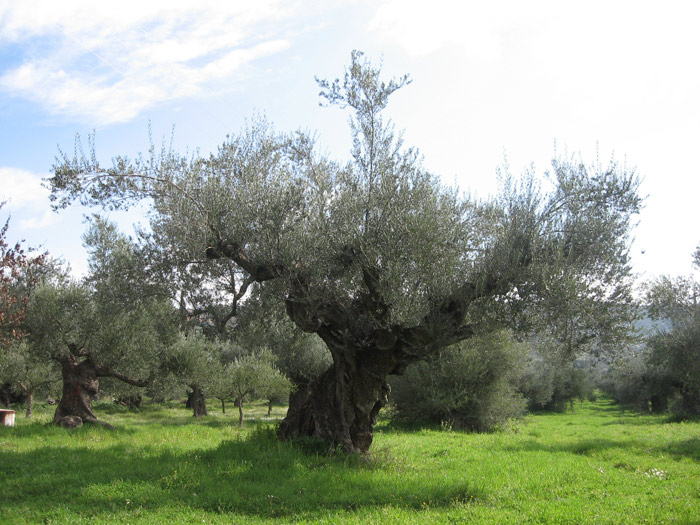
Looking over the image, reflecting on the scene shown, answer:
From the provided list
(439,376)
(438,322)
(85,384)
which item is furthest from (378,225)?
(439,376)

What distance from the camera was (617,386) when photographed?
155 feet

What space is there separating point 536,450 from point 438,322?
849cm

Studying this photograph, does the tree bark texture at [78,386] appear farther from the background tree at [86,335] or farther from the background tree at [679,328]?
the background tree at [679,328]

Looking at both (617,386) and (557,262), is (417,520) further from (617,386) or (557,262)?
(617,386)

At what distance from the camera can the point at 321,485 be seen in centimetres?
984

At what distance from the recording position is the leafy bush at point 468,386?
86.7 ft

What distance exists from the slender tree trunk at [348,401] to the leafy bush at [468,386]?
13.6m

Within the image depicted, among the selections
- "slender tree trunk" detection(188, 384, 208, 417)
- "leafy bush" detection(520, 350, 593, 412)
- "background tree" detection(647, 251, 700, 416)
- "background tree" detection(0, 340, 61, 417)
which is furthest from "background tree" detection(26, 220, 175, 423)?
"leafy bush" detection(520, 350, 593, 412)

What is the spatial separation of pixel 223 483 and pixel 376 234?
20.9 ft

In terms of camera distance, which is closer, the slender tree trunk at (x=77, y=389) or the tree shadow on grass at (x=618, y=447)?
the tree shadow on grass at (x=618, y=447)

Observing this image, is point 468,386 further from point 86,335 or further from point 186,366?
point 86,335

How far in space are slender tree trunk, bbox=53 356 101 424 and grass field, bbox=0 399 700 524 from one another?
382 cm

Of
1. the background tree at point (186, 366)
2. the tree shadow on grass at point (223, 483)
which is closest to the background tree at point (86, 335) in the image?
the background tree at point (186, 366)

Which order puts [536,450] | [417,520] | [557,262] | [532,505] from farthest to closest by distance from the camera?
[536,450], [557,262], [532,505], [417,520]
